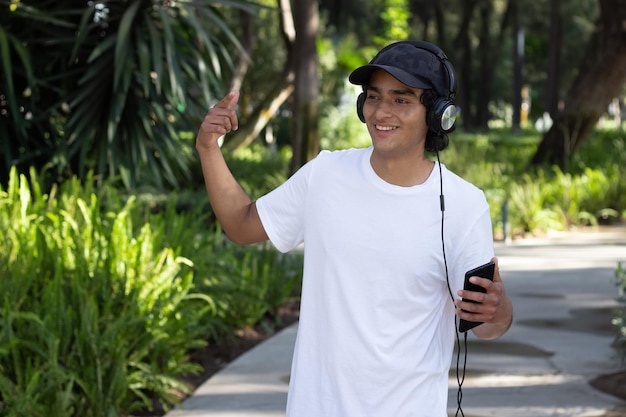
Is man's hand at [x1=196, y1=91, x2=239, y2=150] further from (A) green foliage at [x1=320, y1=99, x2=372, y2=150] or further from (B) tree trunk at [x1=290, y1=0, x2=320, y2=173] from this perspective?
(A) green foliage at [x1=320, y1=99, x2=372, y2=150]

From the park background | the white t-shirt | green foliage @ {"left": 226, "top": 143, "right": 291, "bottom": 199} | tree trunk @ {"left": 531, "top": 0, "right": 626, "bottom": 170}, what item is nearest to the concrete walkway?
the park background

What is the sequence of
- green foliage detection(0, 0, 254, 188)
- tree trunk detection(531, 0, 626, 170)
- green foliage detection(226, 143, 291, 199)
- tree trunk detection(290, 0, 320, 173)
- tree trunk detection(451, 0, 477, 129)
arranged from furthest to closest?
1. tree trunk detection(451, 0, 477, 129)
2. tree trunk detection(531, 0, 626, 170)
3. green foliage detection(226, 143, 291, 199)
4. tree trunk detection(290, 0, 320, 173)
5. green foliage detection(0, 0, 254, 188)

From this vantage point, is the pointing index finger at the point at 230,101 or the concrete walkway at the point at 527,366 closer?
the pointing index finger at the point at 230,101

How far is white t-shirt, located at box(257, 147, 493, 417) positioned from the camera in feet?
8.79

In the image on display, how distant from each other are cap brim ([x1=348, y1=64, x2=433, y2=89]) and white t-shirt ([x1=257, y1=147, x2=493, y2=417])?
228 millimetres

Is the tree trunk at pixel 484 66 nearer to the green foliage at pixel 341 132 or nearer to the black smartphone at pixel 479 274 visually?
the green foliage at pixel 341 132

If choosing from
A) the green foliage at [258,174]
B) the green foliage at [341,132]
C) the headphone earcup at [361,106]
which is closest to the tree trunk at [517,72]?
the green foliage at [341,132]

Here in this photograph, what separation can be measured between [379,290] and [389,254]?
0.31 ft

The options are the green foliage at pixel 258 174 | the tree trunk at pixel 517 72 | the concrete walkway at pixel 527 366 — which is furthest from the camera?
the tree trunk at pixel 517 72

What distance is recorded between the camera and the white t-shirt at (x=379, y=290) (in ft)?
8.79

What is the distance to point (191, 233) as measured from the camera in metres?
7.16

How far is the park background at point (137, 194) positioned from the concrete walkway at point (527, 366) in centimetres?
25

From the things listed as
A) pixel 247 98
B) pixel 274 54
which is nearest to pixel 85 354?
pixel 247 98

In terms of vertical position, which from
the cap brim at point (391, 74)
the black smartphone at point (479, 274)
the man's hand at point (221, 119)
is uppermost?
the cap brim at point (391, 74)
